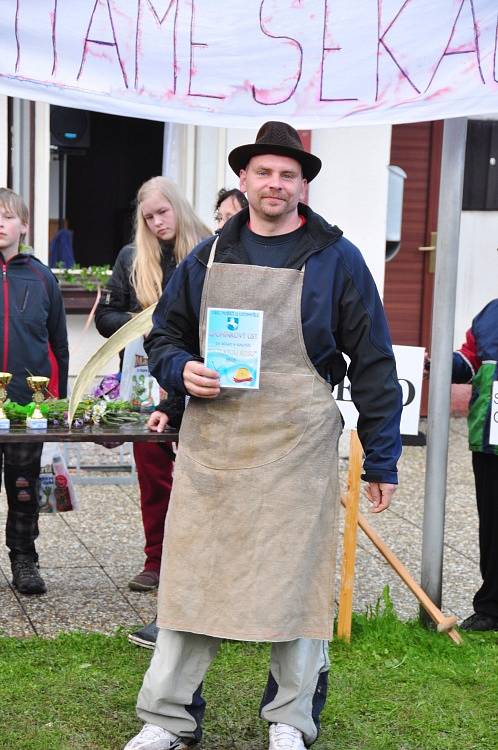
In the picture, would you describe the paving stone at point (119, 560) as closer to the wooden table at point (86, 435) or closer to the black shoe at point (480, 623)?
the black shoe at point (480, 623)

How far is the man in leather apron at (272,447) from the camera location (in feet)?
11.8

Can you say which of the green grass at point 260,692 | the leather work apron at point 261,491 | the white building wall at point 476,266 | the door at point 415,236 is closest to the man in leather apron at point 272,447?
the leather work apron at point 261,491

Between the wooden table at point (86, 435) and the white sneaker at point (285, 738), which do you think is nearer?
the white sneaker at point (285, 738)

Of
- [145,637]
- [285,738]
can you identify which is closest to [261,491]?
[285,738]

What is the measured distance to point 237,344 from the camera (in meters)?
3.54

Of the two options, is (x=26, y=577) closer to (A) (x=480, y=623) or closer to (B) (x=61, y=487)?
(B) (x=61, y=487)

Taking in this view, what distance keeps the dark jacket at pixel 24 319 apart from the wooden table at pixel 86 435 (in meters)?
0.70

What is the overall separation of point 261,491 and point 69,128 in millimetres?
6225

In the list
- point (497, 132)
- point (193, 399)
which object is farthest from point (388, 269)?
point (193, 399)

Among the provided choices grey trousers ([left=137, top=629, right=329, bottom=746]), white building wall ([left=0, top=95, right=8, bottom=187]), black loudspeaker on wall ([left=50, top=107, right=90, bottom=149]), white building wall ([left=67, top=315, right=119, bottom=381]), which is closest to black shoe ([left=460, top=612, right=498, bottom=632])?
grey trousers ([left=137, top=629, right=329, bottom=746])

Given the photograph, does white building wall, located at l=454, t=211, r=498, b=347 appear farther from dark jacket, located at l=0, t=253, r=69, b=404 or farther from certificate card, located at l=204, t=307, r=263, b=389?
certificate card, located at l=204, t=307, r=263, b=389

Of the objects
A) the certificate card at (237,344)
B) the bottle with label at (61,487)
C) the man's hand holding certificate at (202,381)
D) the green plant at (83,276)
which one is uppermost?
the certificate card at (237,344)

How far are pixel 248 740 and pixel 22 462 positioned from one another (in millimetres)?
1959

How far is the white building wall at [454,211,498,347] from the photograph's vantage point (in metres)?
9.76
